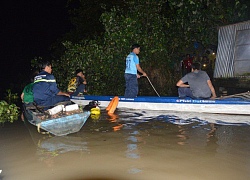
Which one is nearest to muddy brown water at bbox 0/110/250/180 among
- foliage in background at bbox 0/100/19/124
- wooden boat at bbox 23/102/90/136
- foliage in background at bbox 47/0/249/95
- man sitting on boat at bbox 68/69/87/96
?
wooden boat at bbox 23/102/90/136

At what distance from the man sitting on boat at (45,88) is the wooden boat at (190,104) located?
349 cm

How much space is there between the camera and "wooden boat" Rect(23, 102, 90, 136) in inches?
261

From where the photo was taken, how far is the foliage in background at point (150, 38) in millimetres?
14078

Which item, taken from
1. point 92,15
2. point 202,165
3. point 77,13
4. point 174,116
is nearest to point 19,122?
point 174,116

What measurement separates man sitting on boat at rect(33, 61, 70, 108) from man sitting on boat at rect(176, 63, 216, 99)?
3553 millimetres

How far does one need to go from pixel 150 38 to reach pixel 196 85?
6.09 metres

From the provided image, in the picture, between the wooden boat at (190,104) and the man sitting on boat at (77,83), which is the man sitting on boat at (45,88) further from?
the man sitting on boat at (77,83)

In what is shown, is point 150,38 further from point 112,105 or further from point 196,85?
point 196,85

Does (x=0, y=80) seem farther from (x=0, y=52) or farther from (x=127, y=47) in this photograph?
(x=127, y=47)

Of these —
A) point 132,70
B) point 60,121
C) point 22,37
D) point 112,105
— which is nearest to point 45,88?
point 60,121

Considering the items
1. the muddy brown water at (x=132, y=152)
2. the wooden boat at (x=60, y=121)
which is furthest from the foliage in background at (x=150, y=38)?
the wooden boat at (x=60, y=121)

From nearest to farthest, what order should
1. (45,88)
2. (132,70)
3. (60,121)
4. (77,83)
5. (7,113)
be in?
(60,121) < (45,88) < (132,70) < (7,113) < (77,83)

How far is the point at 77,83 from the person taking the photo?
1182 centimetres

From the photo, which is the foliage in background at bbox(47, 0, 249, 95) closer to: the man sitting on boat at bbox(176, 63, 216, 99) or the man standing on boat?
the man standing on boat
